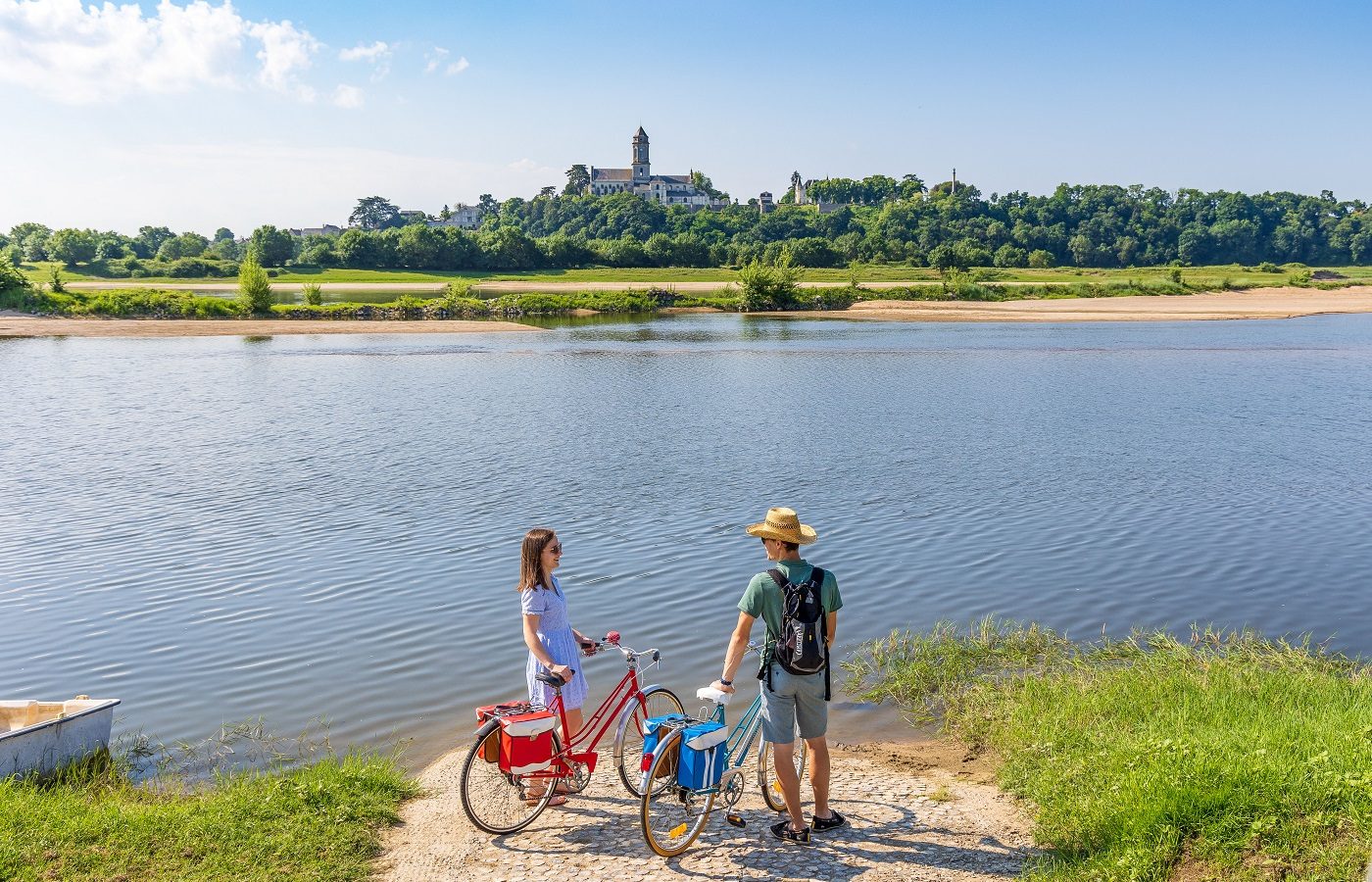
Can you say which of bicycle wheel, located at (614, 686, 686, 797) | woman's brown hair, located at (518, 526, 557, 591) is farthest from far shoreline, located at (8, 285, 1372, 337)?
woman's brown hair, located at (518, 526, 557, 591)

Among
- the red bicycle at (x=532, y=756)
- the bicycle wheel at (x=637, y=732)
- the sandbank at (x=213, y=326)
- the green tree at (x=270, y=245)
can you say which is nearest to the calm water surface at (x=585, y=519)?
the bicycle wheel at (x=637, y=732)

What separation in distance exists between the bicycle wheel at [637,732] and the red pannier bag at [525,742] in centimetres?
65

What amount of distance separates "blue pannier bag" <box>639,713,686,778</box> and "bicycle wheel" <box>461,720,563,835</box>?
2.50 feet

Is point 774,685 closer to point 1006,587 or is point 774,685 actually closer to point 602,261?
point 1006,587

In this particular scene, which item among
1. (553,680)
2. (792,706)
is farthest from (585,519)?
(792,706)

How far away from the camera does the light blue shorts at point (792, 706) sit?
762cm

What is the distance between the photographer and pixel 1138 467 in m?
25.4

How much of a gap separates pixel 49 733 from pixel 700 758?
18.3ft

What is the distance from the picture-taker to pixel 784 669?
7586 millimetres

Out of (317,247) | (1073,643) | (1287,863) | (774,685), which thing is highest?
(317,247)

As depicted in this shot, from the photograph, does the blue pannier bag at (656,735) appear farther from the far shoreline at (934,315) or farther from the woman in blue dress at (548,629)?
the far shoreline at (934,315)

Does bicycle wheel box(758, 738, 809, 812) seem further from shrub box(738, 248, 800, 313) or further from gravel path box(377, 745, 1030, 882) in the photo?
shrub box(738, 248, 800, 313)

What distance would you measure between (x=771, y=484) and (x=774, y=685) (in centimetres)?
1596

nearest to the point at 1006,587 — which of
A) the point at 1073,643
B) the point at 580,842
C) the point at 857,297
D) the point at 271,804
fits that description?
the point at 1073,643
